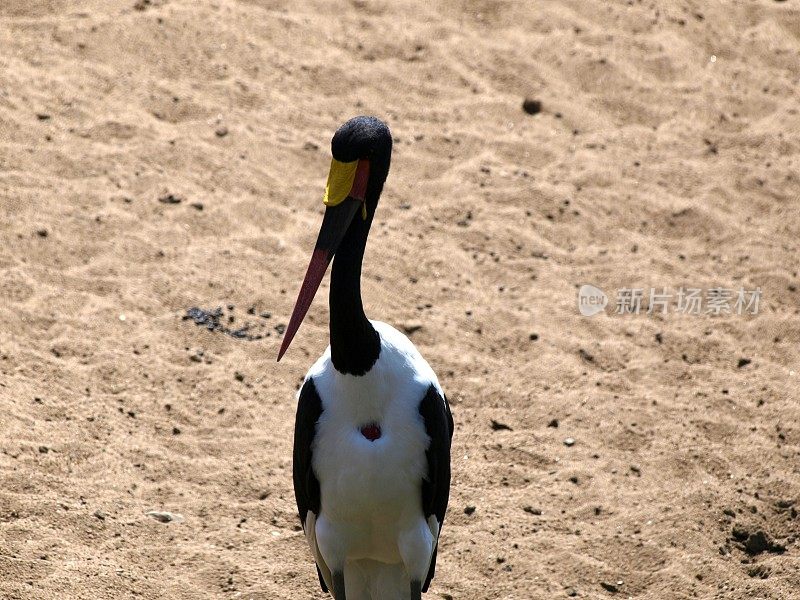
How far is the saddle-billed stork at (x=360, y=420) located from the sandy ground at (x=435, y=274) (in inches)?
24.7

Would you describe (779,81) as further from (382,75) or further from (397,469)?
(397,469)

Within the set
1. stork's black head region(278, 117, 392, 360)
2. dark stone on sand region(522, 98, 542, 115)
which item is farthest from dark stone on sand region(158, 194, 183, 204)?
stork's black head region(278, 117, 392, 360)

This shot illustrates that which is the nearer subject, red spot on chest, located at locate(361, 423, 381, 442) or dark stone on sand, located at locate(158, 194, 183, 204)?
red spot on chest, located at locate(361, 423, 381, 442)

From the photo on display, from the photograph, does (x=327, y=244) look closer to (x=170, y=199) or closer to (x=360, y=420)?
(x=360, y=420)

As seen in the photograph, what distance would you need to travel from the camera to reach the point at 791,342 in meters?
5.97

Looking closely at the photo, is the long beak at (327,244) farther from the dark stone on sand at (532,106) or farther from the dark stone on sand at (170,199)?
the dark stone on sand at (532,106)

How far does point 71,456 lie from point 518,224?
269 centimetres

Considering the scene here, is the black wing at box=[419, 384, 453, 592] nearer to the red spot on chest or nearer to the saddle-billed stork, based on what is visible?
the saddle-billed stork

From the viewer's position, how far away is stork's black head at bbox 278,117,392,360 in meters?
3.71

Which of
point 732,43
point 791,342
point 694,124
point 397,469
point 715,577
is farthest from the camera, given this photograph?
point 732,43

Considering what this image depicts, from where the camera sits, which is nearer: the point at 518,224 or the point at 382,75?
the point at 518,224

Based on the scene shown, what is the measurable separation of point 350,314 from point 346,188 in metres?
0.38

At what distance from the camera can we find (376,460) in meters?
3.86

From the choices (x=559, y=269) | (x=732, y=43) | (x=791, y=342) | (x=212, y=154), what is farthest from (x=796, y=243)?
(x=212, y=154)
